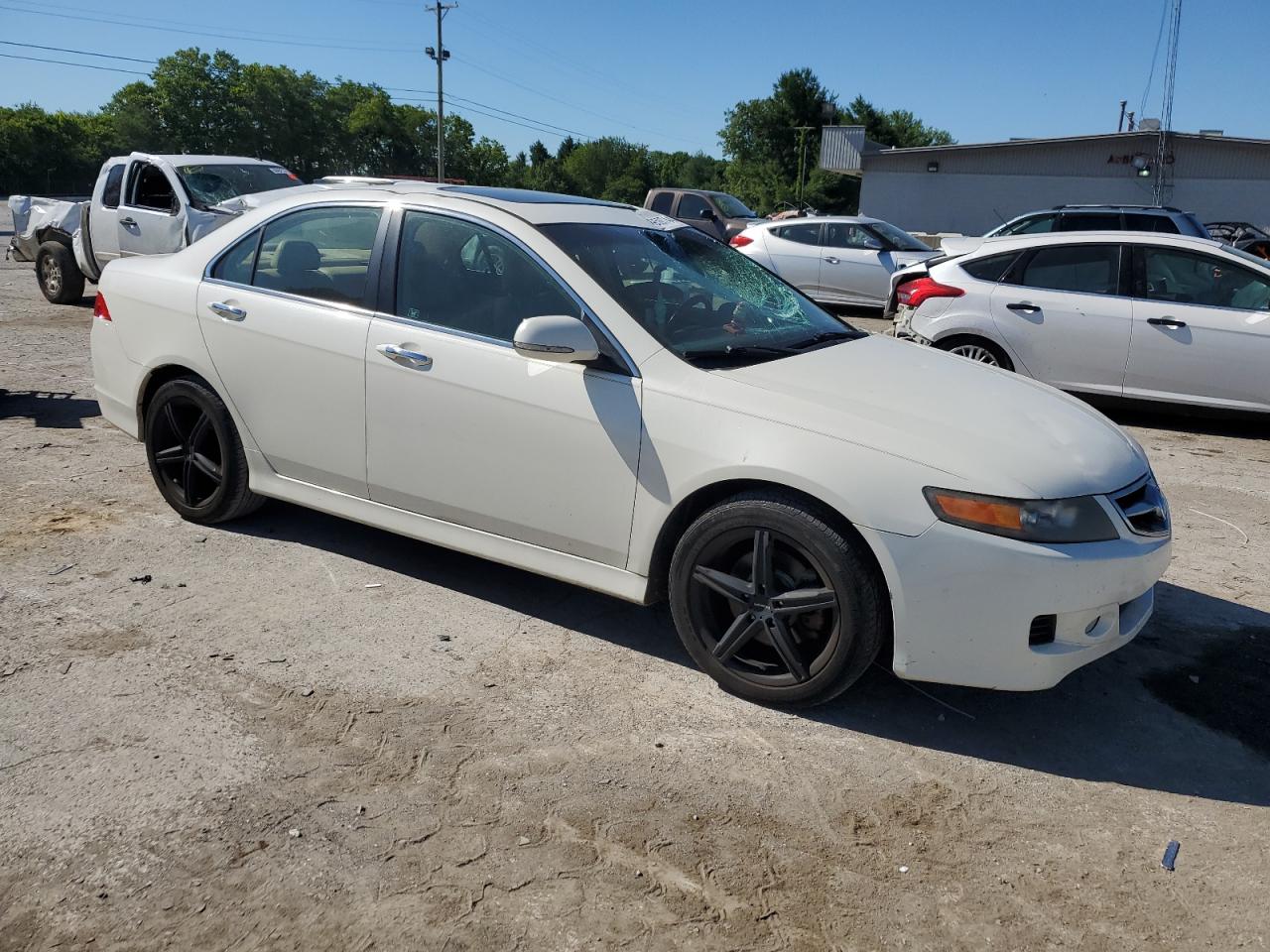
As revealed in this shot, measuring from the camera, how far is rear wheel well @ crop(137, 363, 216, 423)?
195 inches

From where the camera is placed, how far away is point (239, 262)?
486cm

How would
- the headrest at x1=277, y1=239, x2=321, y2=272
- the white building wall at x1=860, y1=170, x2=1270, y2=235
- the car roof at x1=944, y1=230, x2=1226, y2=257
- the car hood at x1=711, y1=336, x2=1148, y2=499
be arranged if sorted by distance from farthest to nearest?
1. the white building wall at x1=860, y1=170, x2=1270, y2=235
2. the car roof at x1=944, y1=230, x2=1226, y2=257
3. the headrest at x1=277, y1=239, x2=321, y2=272
4. the car hood at x1=711, y1=336, x2=1148, y2=499

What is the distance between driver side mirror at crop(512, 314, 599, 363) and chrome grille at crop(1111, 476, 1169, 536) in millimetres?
1866

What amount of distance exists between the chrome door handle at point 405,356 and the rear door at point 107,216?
33.3 feet

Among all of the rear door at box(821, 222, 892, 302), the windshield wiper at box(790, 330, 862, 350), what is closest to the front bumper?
A: the windshield wiper at box(790, 330, 862, 350)

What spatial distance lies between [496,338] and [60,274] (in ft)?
38.8

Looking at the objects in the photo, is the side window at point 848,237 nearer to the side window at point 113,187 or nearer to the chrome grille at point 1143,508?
the side window at point 113,187

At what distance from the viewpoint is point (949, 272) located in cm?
903

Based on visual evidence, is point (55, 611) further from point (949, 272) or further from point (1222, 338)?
point (1222, 338)

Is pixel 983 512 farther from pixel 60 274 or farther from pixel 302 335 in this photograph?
pixel 60 274

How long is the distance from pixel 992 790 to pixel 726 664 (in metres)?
0.95

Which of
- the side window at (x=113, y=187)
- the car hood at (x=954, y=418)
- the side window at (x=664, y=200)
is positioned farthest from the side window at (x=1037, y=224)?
the car hood at (x=954, y=418)

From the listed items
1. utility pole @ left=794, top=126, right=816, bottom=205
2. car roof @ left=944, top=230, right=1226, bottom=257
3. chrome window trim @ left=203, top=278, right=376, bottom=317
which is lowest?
chrome window trim @ left=203, top=278, right=376, bottom=317

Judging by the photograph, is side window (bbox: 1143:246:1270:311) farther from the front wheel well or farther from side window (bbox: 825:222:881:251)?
side window (bbox: 825:222:881:251)
